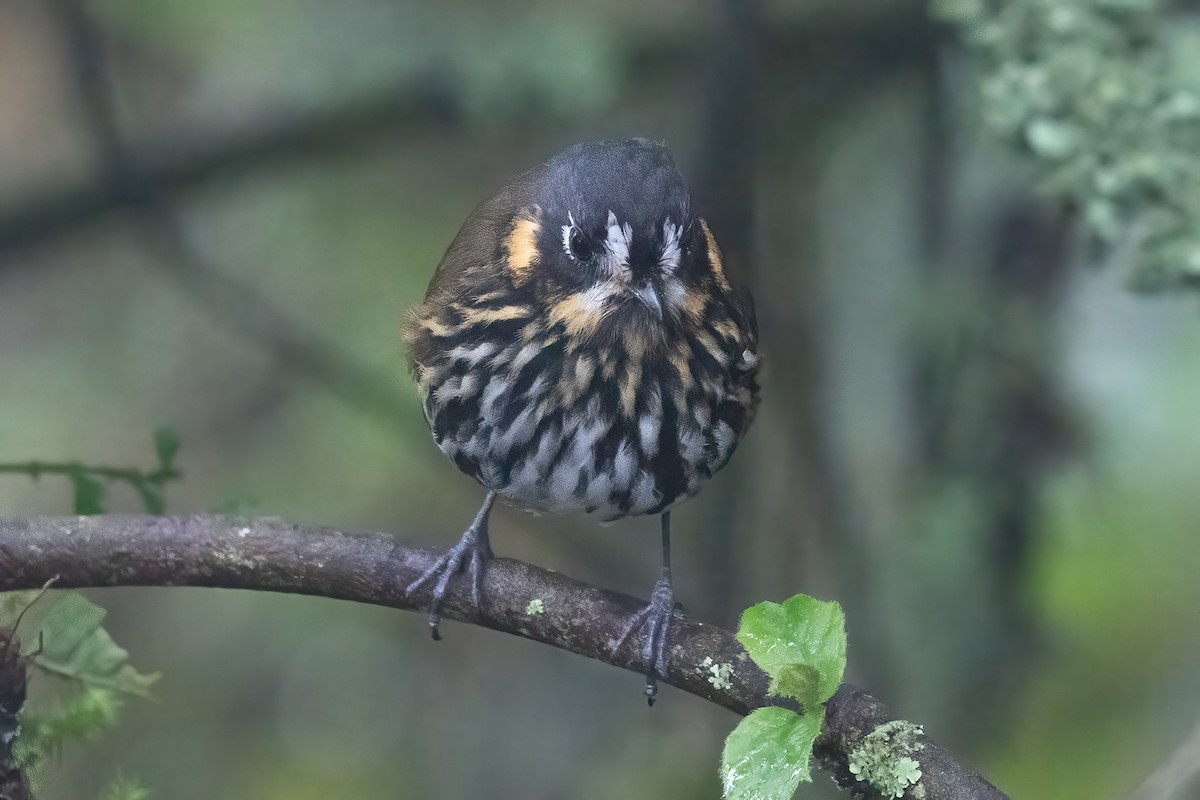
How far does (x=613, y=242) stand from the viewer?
2504 mm

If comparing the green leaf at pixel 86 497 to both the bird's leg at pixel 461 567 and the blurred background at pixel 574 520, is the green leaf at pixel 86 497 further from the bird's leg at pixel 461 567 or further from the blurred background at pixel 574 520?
the blurred background at pixel 574 520

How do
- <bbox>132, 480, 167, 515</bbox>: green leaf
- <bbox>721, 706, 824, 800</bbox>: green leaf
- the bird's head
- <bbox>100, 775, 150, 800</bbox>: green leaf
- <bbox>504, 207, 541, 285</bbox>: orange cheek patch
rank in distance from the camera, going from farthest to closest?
<bbox>504, 207, 541, 285</bbox>: orange cheek patch
the bird's head
<bbox>132, 480, 167, 515</bbox>: green leaf
<bbox>100, 775, 150, 800</bbox>: green leaf
<bbox>721, 706, 824, 800</bbox>: green leaf

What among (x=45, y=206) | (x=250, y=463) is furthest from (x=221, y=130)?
(x=250, y=463)

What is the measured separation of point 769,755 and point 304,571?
3.19 feet

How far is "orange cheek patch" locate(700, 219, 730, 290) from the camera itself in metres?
2.75

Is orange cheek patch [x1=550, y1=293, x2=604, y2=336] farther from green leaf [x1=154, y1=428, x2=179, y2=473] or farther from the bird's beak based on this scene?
green leaf [x1=154, y1=428, x2=179, y2=473]

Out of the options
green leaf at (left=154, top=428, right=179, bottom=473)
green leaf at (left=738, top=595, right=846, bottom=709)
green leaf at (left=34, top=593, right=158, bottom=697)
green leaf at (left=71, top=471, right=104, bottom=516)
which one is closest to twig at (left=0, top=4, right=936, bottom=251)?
green leaf at (left=154, top=428, right=179, bottom=473)

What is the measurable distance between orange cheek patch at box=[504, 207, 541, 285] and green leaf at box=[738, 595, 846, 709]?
3.73 feet

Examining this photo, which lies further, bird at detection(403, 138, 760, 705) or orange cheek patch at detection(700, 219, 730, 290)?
orange cheek patch at detection(700, 219, 730, 290)

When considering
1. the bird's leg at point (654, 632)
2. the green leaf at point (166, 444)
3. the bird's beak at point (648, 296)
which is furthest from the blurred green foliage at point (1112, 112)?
the green leaf at point (166, 444)

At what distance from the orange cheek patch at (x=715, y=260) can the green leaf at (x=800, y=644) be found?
118 cm

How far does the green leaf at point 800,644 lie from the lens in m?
1.68

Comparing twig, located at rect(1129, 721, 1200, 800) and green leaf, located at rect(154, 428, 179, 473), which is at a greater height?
green leaf, located at rect(154, 428, 179, 473)

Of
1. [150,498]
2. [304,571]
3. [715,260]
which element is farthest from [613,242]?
[150,498]
